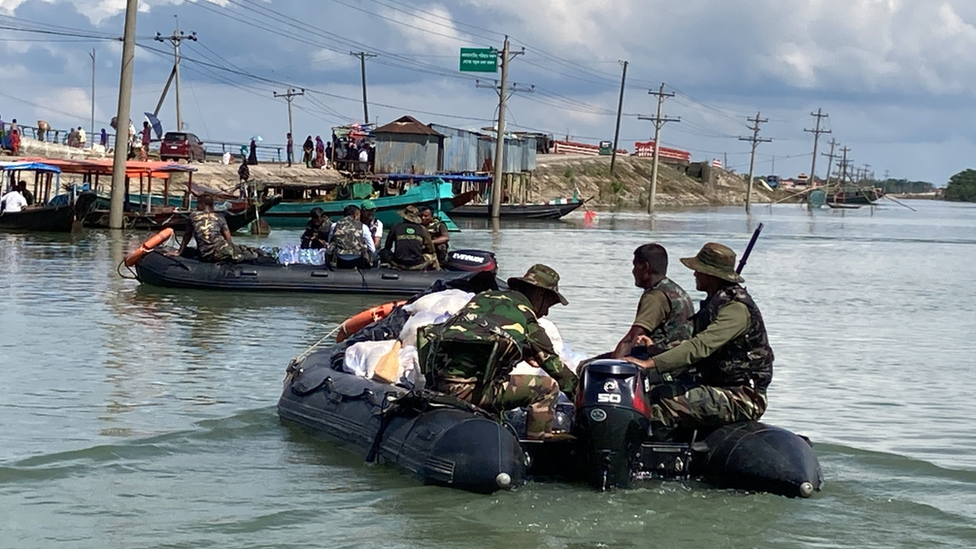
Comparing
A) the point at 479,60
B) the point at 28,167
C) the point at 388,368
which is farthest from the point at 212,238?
the point at 479,60

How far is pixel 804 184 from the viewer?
171125 mm

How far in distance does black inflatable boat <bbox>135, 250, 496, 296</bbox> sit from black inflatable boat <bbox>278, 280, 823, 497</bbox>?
11.3m

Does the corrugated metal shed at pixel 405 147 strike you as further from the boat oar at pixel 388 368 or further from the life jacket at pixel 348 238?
the boat oar at pixel 388 368

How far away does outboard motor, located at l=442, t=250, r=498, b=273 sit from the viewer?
62.6 feet

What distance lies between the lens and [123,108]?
36.0 meters

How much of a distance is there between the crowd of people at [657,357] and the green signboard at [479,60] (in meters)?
51.4

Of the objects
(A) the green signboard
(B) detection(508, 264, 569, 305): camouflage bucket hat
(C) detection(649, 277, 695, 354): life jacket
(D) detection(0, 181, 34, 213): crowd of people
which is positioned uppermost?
(A) the green signboard

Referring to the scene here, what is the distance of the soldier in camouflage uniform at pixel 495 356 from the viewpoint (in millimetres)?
8539

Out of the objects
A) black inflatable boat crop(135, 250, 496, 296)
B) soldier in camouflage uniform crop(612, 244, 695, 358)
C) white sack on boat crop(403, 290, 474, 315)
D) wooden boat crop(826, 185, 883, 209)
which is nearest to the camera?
soldier in camouflage uniform crop(612, 244, 695, 358)

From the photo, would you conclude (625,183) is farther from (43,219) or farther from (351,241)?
(351,241)

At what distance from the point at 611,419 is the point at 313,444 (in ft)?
9.30

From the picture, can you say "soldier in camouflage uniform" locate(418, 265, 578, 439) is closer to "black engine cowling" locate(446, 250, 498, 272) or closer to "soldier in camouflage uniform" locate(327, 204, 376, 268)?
"black engine cowling" locate(446, 250, 498, 272)

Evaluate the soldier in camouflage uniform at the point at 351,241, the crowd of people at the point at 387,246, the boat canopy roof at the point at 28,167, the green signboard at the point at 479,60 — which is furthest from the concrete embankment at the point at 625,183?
the soldier in camouflage uniform at the point at 351,241

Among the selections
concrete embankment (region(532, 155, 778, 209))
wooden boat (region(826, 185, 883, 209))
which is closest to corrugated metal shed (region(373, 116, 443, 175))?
Result: concrete embankment (region(532, 155, 778, 209))
